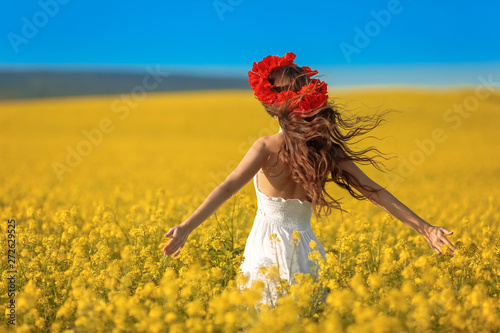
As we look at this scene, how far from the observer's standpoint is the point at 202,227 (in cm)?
472

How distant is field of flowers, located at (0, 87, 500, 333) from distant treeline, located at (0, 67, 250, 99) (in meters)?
60.0

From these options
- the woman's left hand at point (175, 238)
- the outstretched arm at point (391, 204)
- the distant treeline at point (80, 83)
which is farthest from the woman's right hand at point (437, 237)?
the distant treeline at point (80, 83)

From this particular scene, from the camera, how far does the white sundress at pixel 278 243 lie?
3.02 metres

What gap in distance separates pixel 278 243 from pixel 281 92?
0.94 metres

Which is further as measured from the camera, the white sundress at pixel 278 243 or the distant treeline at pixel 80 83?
the distant treeline at pixel 80 83

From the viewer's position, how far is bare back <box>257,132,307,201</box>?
2887 millimetres

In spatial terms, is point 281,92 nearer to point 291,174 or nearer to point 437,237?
point 291,174

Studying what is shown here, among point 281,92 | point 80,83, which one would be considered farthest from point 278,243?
point 80,83

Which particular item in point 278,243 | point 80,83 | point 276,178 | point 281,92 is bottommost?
point 278,243

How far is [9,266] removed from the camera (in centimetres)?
389

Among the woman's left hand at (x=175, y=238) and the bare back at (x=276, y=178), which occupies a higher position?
the bare back at (x=276, y=178)

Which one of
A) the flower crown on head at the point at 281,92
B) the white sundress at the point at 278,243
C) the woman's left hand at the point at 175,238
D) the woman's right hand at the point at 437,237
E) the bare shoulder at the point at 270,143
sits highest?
the flower crown on head at the point at 281,92

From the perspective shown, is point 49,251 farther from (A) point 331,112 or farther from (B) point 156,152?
(B) point 156,152

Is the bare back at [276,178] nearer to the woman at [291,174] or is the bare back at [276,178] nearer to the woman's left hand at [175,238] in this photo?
the woman at [291,174]
